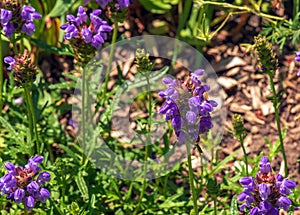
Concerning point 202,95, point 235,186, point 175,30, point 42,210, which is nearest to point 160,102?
point 175,30

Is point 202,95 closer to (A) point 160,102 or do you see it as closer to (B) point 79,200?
(B) point 79,200

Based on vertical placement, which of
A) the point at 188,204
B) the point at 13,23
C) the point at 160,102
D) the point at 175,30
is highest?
the point at 13,23

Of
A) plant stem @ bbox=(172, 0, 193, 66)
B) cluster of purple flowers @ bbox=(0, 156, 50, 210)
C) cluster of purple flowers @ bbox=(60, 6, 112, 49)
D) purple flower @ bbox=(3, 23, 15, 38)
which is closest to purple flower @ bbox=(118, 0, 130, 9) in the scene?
cluster of purple flowers @ bbox=(60, 6, 112, 49)

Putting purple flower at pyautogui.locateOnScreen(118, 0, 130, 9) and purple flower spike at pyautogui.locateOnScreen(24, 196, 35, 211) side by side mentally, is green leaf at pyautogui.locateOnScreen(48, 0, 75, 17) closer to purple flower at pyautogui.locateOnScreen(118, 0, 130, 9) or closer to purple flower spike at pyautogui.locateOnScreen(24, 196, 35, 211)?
purple flower at pyautogui.locateOnScreen(118, 0, 130, 9)

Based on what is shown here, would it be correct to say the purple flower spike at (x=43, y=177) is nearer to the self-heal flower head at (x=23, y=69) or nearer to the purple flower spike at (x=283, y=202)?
the self-heal flower head at (x=23, y=69)

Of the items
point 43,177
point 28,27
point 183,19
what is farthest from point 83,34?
point 183,19

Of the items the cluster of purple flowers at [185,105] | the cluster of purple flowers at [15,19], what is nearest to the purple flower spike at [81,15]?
the cluster of purple flowers at [15,19]
